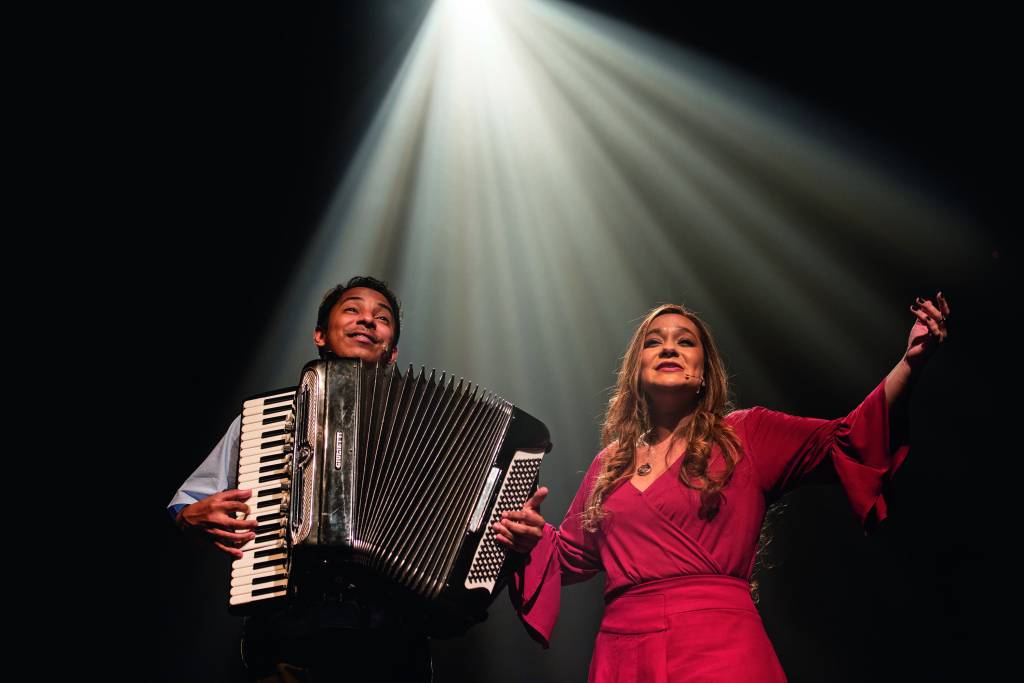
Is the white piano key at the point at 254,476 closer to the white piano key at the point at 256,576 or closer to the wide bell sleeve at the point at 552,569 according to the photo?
the white piano key at the point at 256,576

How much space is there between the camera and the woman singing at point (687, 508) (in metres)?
2.29

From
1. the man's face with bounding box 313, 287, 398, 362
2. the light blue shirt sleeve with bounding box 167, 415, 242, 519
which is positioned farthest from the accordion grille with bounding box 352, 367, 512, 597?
the light blue shirt sleeve with bounding box 167, 415, 242, 519

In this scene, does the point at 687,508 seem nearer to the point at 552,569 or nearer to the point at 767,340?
the point at 552,569

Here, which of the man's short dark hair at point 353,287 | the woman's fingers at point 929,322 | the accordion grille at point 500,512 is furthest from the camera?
the man's short dark hair at point 353,287

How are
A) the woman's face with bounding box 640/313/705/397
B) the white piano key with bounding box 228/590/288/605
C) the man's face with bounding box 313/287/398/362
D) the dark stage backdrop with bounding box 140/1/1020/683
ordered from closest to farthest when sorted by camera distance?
the white piano key with bounding box 228/590/288/605 → the woman's face with bounding box 640/313/705/397 → the man's face with bounding box 313/287/398/362 → the dark stage backdrop with bounding box 140/1/1020/683

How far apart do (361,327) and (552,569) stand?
119 centimetres

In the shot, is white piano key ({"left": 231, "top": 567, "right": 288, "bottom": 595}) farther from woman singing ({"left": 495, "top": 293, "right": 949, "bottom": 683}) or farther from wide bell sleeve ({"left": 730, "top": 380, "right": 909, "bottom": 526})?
wide bell sleeve ({"left": 730, "top": 380, "right": 909, "bottom": 526})

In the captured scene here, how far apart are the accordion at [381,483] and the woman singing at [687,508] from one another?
15cm

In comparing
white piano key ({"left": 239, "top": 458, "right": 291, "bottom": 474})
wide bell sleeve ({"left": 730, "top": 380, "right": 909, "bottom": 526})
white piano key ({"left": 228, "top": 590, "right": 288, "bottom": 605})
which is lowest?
white piano key ({"left": 228, "top": 590, "right": 288, "bottom": 605})

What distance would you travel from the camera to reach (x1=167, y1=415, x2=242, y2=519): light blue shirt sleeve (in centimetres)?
272

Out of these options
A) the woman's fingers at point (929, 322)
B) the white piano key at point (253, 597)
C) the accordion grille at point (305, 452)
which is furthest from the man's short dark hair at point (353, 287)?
the woman's fingers at point (929, 322)

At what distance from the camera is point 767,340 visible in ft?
15.1

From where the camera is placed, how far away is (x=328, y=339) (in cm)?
319

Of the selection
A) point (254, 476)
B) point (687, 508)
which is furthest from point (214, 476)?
point (687, 508)
